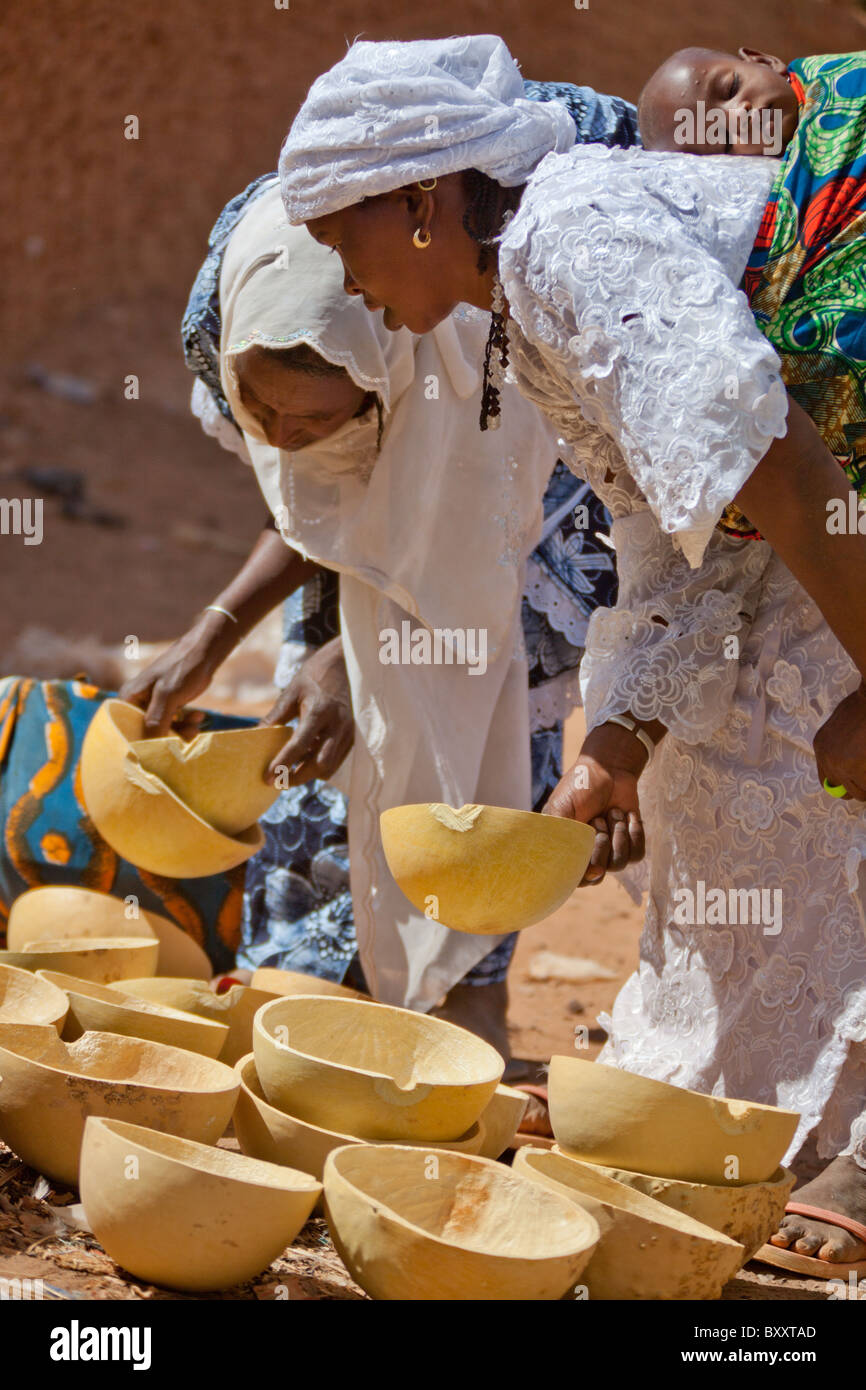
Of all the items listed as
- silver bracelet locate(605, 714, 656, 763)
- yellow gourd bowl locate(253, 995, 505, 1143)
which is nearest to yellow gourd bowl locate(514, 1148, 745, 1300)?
yellow gourd bowl locate(253, 995, 505, 1143)

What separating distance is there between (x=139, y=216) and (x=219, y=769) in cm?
1094

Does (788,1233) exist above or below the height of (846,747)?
below

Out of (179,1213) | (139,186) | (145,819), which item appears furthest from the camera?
(139,186)

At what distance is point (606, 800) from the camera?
238cm

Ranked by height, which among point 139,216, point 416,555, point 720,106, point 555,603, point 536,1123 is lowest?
point 536,1123

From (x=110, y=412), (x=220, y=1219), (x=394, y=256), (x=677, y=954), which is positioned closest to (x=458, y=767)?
(x=677, y=954)

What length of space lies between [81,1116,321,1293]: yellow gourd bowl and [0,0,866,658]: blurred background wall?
8.22 meters

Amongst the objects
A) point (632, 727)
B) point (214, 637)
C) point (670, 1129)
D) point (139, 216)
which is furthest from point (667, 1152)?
point (139, 216)

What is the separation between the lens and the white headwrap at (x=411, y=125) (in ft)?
7.20

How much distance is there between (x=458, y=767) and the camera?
10.8 ft

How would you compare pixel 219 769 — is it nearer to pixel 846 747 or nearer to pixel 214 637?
pixel 214 637

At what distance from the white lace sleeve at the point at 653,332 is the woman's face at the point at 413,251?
204 millimetres

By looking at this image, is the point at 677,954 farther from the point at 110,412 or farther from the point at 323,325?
the point at 110,412
